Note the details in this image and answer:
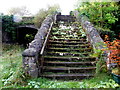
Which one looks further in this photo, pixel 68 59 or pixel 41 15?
pixel 41 15

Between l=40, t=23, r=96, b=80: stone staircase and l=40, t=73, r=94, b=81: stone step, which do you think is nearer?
l=40, t=73, r=94, b=81: stone step

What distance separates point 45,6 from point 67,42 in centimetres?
641

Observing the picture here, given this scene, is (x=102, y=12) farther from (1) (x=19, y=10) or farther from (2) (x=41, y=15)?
(1) (x=19, y=10)

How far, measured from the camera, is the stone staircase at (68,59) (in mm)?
5266

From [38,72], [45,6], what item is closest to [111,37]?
[38,72]

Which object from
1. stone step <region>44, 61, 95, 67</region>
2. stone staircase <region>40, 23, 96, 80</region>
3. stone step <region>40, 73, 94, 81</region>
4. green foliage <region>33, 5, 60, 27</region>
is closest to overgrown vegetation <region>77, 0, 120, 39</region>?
stone staircase <region>40, 23, 96, 80</region>

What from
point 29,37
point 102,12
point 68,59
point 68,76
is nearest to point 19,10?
point 29,37

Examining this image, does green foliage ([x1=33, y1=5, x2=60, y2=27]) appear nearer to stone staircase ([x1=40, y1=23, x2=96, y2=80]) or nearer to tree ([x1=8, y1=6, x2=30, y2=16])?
stone staircase ([x1=40, y1=23, x2=96, y2=80])

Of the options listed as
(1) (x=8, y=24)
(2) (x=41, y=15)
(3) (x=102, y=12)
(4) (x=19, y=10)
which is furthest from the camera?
(4) (x=19, y=10)

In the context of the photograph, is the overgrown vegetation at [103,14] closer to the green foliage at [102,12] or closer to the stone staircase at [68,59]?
the green foliage at [102,12]

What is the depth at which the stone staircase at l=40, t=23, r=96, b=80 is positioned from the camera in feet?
17.3

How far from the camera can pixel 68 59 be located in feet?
19.5

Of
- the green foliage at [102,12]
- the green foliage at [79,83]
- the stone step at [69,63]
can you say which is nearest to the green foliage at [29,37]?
the green foliage at [102,12]

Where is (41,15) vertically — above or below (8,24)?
above
